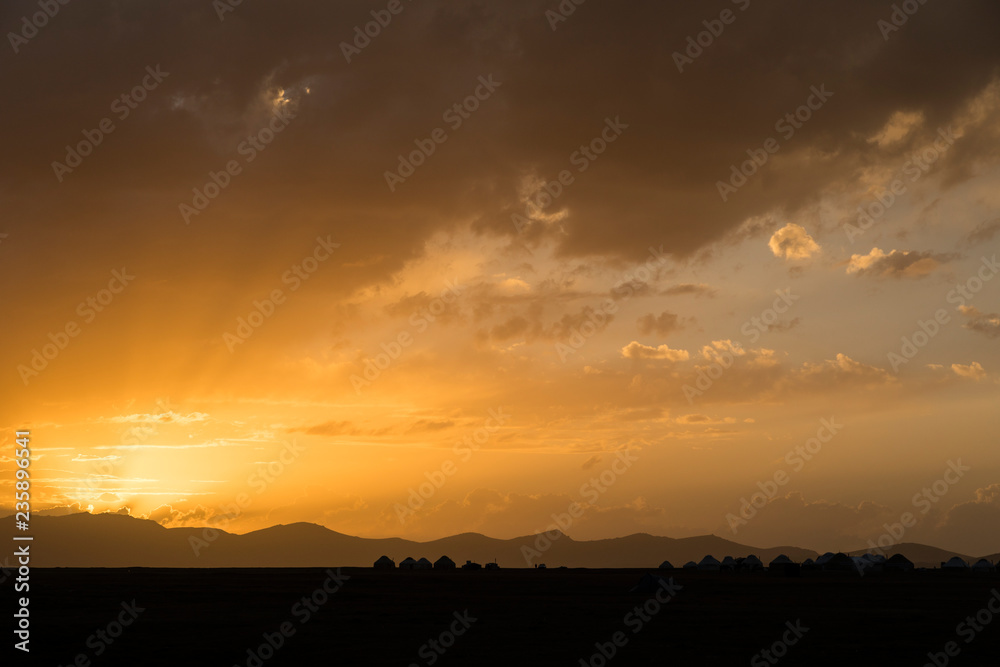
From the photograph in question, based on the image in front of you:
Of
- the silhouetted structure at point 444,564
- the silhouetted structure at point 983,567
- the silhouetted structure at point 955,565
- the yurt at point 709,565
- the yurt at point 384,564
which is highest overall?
the yurt at point 384,564

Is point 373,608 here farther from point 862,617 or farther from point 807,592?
point 807,592

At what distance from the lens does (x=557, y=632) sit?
42.5 metres

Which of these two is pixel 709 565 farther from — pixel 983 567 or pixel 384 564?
pixel 384 564

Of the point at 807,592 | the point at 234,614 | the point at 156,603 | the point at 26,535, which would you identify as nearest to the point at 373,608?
the point at 234,614

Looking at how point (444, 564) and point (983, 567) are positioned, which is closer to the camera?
point (983, 567)

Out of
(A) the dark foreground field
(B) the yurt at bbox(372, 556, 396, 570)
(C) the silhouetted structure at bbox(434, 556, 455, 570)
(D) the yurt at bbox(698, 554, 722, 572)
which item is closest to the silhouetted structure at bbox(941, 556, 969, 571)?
(D) the yurt at bbox(698, 554, 722, 572)

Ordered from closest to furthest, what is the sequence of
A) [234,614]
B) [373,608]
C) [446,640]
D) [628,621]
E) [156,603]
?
[446,640], [628,621], [234,614], [373,608], [156,603]

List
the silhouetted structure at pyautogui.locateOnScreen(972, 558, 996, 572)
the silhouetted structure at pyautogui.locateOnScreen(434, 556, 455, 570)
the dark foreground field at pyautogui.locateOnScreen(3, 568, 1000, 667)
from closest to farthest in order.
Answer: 1. the dark foreground field at pyautogui.locateOnScreen(3, 568, 1000, 667)
2. the silhouetted structure at pyautogui.locateOnScreen(972, 558, 996, 572)
3. the silhouetted structure at pyautogui.locateOnScreen(434, 556, 455, 570)

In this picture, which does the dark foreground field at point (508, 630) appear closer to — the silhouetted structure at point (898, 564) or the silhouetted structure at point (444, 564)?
the silhouetted structure at point (898, 564)

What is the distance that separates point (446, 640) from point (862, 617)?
28.5m

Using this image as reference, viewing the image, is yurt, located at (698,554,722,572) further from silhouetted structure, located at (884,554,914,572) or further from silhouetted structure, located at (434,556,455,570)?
silhouetted structure, located at (434,556,455,570)

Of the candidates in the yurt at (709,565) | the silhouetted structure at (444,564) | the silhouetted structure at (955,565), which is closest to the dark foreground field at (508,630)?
the yurt at (709,565)

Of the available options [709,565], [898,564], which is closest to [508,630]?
[709,565]

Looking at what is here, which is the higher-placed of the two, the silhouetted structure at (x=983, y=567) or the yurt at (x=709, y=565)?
the yurt at (x=709, y=565)
